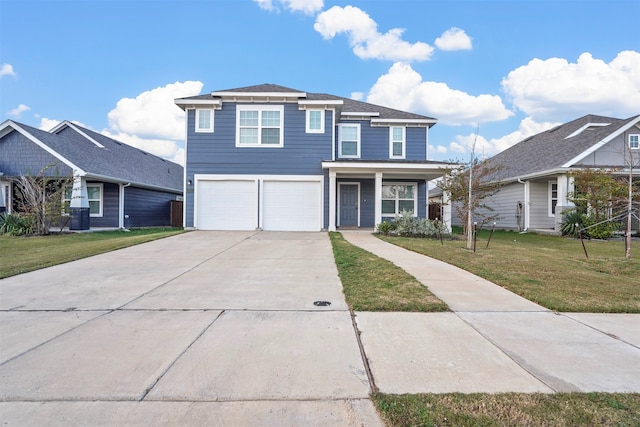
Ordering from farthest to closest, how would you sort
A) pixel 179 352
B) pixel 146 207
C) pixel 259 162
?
pixel 146 207, pixel 259 162, pixel 179 352

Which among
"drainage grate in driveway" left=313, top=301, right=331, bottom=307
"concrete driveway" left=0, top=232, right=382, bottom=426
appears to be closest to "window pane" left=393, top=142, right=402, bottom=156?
"concrete driveway" left=0, top=232, right=382, bottom=426

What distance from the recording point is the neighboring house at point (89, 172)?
50.2 feet

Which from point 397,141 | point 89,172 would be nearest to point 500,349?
point 397,141

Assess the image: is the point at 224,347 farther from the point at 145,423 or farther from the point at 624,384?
the point at 624,384

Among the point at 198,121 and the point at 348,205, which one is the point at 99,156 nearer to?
the point at 198,121

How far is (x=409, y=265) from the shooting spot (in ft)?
23.9

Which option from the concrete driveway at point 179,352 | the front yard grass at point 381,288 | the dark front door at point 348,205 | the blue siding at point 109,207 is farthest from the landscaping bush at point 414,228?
the blue siding at point 109,207

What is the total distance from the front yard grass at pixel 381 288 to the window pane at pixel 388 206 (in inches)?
353

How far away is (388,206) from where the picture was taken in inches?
653

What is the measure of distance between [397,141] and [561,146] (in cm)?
911

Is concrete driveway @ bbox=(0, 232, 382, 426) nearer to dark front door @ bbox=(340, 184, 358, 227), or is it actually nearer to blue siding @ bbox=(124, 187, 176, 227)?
dark front door @ bbox=(340, 184, 358, 227)

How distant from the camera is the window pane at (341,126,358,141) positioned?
649 inches

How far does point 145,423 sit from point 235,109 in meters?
14.5

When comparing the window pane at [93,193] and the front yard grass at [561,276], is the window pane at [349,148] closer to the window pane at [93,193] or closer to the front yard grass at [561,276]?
the front yard grass at [561,276]
